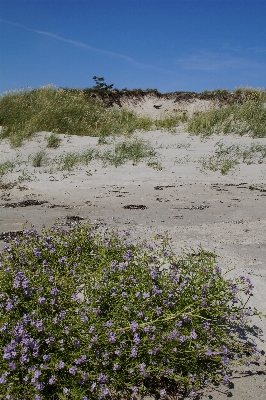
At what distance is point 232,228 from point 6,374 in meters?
4.41

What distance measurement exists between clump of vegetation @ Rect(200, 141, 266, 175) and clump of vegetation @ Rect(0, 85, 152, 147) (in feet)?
12.1

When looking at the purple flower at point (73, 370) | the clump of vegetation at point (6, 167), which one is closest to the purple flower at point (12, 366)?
the purple flower at point (73, 370)

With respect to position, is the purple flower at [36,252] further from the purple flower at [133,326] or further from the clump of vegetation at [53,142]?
the clump of vegetation at [53,142]

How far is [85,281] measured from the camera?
9.66 feet

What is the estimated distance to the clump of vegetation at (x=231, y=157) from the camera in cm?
1062

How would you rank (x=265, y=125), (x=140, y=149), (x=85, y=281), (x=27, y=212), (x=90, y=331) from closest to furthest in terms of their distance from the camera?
(x=90, y=331)
(x=85, y=281)
(x=27, y=212)
(x=140, y=149)
(x=265, y=125)

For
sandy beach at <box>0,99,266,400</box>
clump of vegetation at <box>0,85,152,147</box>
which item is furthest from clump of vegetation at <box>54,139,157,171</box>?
clump of vegetation at <box>0,85,152,147</box>

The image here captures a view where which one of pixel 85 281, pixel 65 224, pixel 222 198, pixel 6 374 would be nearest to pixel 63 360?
pixel 6 374

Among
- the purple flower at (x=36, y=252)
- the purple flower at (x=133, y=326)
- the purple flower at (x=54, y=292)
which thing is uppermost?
the purple flower at (x=36, y=252)

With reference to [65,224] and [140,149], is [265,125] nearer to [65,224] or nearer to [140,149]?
[140,149]

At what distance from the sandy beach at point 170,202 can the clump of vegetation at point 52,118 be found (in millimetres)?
728

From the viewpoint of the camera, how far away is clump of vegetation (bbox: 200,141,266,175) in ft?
34.9

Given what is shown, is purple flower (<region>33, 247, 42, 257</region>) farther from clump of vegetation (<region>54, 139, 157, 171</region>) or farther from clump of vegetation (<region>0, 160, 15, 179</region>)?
clump of vegetation (<region>54, 139, 157, 171</region>)

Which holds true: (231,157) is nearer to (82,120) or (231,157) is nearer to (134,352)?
(82,120)
